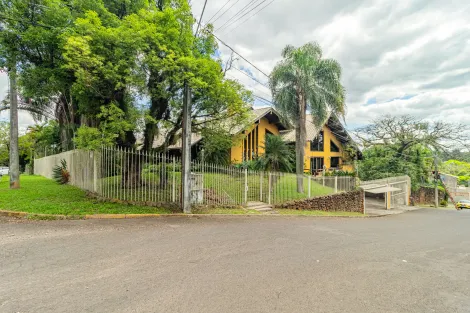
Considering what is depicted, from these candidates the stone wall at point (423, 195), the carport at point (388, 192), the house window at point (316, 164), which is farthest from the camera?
the stone wall at point (423, 195)

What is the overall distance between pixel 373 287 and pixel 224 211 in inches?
298

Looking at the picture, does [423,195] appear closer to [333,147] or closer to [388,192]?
[333,147]

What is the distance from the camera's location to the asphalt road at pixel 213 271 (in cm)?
347

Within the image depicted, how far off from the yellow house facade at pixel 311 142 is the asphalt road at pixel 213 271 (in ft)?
49.1

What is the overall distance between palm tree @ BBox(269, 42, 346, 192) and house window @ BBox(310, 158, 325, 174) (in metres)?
11.1

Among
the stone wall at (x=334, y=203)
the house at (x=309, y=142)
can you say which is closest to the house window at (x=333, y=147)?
the house at (x=309, y=142)

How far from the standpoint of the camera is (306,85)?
1569cm

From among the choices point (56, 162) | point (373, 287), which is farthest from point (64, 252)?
point (56, 162)

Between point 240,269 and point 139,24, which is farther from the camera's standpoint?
point 139,24

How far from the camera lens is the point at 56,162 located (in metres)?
20.3

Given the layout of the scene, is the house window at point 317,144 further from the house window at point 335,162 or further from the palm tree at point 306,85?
the palm tree at point 306,85

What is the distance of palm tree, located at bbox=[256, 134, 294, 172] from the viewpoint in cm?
1712

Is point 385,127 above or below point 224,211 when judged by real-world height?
above

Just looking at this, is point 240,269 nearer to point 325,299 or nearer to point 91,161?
point 325,299
